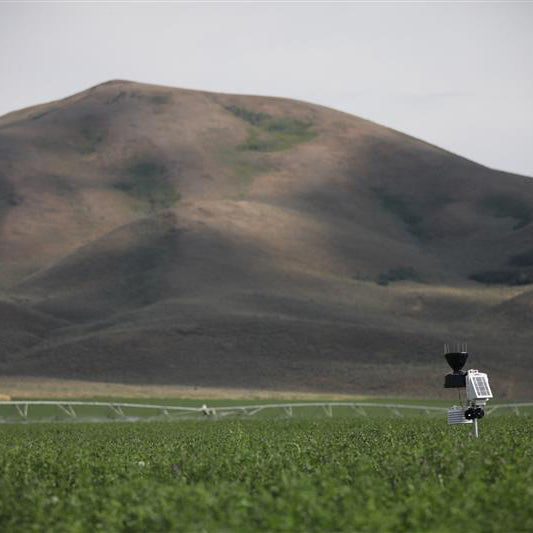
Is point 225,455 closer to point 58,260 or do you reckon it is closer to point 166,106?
point 58,260

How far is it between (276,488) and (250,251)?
121m

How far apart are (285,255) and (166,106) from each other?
63.5 metres

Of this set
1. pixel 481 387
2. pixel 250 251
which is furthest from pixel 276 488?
pixel 250 251

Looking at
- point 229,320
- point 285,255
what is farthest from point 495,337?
point 285,255

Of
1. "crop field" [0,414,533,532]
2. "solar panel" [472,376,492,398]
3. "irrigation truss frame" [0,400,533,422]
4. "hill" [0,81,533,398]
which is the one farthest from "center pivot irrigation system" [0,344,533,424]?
"hill" [0,81,533,398]

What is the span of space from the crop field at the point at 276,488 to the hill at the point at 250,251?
67851 mm

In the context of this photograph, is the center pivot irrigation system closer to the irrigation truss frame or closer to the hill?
the irrigation truss frame

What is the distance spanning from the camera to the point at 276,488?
1415 centimetres

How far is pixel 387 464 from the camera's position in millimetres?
17016

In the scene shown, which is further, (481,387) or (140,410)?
(140,410)

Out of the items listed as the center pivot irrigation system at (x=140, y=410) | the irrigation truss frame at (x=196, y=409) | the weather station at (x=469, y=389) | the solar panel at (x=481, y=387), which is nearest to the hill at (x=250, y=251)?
the center pivot irrigation system at (x=140, y=410)

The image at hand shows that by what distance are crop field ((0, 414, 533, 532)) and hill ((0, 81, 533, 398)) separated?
67851 mm

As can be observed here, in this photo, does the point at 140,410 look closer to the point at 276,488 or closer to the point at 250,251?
the point at 276,488

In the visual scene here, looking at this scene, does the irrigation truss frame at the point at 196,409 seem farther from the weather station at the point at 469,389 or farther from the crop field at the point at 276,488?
the crop field at the point at 276,488
